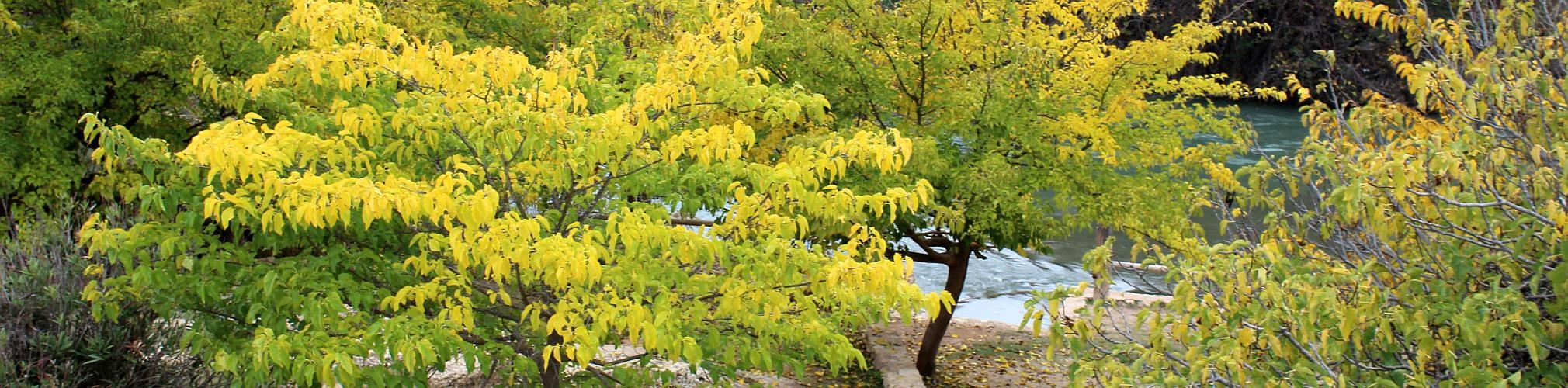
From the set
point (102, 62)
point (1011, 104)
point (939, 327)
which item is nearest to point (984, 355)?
point (939, 327)

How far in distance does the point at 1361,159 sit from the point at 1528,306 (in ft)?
2.23

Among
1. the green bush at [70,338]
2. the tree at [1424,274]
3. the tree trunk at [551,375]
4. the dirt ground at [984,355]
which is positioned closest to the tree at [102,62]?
the green bush at [70,338]

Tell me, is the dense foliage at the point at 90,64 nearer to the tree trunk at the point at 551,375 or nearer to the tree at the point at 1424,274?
the tree trunk at the point at 551,375

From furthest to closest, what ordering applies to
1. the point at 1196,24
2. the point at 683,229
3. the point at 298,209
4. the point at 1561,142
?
the point at 1196,24 → the point at 683,229 → the point at 298,209 → the point at 1561,142

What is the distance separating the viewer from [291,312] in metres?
5.87

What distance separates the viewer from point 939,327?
12.0 m

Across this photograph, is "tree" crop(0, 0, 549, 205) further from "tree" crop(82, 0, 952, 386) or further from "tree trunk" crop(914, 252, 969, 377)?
"tree trunk" crop(914, 252, 969, 377)

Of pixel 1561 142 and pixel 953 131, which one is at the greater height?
pixel 1561 142

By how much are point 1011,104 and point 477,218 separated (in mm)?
5873

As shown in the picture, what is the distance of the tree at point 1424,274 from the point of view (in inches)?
152

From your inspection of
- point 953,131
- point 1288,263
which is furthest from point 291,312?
point 953,131

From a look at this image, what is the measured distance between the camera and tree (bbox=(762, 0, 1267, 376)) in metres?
9.88

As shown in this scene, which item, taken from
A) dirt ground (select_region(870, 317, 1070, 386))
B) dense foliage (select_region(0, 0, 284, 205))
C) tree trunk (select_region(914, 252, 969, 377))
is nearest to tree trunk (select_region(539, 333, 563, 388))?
dense foliage (select_region(0, 0, 284, 205))

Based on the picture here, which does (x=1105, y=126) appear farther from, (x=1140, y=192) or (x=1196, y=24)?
(x=1196, y=24)
